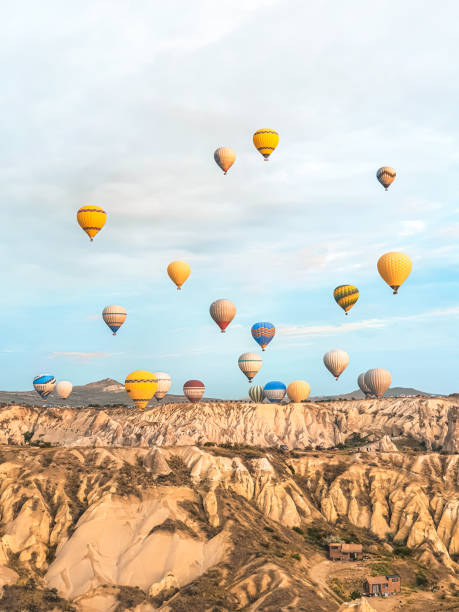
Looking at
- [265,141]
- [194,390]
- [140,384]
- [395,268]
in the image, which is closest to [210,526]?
[140,384]

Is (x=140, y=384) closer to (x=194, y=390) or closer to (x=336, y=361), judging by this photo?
(x=194, y=390)

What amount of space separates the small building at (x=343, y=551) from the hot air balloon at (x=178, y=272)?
68.7 meters

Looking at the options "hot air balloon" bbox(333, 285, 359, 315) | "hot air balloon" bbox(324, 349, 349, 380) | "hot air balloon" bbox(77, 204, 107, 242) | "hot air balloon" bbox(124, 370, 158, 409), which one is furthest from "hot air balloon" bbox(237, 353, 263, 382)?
"hot air balloon" bbox(77, 204, 107, 242)

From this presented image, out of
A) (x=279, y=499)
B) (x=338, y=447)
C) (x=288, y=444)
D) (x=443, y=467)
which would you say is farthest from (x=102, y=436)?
(x=443, y=467)

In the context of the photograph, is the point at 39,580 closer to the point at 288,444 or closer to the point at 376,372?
the point at 288,444

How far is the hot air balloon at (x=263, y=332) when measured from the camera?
143125 millimetres

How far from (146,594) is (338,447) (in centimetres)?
7255

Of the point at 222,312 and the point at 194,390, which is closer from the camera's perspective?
the point at 222,312

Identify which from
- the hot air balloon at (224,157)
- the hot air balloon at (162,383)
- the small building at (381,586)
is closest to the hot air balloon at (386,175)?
the hot air balloon at (224,157)

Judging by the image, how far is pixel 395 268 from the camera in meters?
118

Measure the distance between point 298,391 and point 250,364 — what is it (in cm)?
1314

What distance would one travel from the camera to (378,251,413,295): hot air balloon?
118312 mm

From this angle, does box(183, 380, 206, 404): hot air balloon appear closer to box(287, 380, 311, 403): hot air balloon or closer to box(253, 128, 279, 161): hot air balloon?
box(287, 380, 311, 403): hot air balloon

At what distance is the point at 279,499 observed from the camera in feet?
264
